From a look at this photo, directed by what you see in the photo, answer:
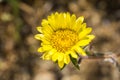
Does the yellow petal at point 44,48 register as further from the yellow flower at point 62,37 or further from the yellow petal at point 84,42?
the yellow petal at point 84,42

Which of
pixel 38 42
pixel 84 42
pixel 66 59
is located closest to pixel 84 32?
pixel 84 42

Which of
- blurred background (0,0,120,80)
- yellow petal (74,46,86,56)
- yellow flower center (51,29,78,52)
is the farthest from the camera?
blurred background (0,0,120,80)

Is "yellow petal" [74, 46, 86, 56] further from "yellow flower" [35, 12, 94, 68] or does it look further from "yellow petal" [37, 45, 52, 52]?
"yellow petal" [37, 45, 52, 52]

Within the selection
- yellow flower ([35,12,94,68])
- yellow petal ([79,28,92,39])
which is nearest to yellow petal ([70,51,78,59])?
yellow flower ([35,12,94,68])

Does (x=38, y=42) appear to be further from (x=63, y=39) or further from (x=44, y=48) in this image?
(x=44, y=48)

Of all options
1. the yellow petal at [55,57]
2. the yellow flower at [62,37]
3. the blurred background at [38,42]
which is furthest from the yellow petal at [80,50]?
the blurred background at [38,42]

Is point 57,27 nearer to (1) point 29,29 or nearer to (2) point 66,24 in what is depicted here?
(2) point 66,24
